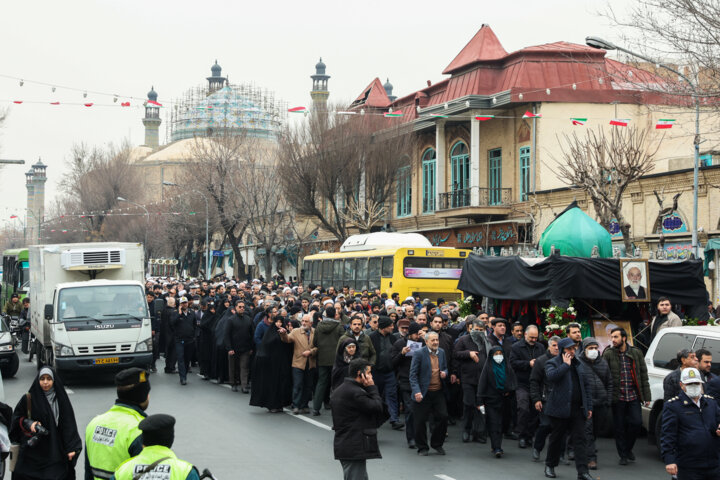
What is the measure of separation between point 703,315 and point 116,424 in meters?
11.7

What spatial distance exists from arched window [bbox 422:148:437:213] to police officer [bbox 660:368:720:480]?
37.9m

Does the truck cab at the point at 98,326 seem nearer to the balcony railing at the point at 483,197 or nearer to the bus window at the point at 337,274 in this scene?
the bus window at the point at 337,274

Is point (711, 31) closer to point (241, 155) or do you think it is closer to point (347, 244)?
point (347, 244)

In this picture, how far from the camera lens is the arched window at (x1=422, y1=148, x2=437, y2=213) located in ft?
152

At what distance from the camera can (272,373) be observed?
15508 millimetres

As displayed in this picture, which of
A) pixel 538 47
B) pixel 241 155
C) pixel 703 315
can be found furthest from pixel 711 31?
pixel 241 155

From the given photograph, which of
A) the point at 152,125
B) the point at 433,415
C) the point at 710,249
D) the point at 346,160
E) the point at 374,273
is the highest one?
the point at 152,125

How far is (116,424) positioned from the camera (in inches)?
235

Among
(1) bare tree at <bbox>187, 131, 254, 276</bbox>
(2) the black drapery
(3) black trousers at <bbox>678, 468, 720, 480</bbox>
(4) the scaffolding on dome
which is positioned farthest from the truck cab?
(4) the scaffolding on dome

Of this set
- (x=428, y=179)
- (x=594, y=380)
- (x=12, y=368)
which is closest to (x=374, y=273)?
(x=12, y=368)

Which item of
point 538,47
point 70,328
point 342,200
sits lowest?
point 70,328

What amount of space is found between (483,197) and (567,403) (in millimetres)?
30849

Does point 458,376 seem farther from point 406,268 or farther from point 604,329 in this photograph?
point 406,268

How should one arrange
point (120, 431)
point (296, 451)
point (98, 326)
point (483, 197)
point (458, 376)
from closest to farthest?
point (120, 431)
point (296, 451)
point (458, 376)
point (98, 326)
point (483, 197)
